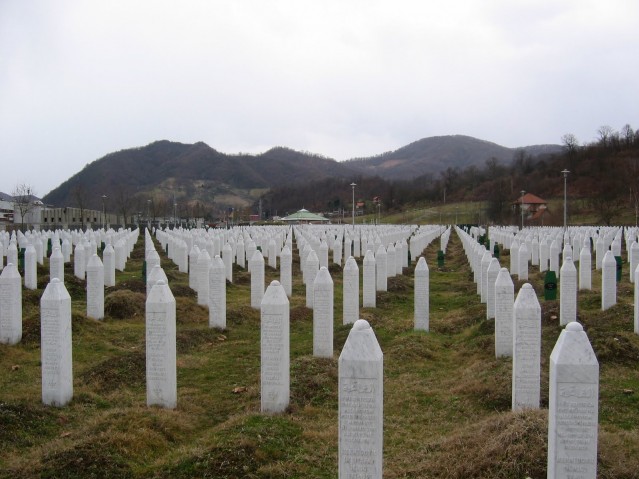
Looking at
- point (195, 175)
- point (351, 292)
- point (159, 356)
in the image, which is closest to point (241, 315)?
point (351, 292)

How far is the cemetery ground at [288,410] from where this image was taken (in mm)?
6000

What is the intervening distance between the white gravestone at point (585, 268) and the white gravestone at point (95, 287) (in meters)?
12.6

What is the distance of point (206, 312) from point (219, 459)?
994 cm

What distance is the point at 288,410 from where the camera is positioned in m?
8.10

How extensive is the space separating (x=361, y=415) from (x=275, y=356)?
2852 millimetres

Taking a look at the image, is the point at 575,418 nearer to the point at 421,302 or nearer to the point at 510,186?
the point at 421,302

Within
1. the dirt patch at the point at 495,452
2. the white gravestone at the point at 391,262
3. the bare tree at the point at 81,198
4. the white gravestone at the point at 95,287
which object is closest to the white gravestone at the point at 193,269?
the white gravestone at the point at 95,287

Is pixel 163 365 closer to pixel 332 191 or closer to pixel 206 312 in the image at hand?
pixel 206 312

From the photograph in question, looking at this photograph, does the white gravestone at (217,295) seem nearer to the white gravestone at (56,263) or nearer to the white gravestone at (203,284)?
the white gravestone at (203,284)

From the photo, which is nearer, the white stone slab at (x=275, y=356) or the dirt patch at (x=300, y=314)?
the white stone slab at (x=275, y=356)

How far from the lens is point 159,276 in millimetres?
11516

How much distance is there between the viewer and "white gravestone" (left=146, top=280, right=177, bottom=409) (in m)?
8.24

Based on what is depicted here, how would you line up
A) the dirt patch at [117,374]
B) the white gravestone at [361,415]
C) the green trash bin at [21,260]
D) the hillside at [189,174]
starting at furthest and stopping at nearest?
the hillside at [189,174]
the green trash bin at [21,260]
the dirt patch at [117,374]
the white gravestone at [361,415]

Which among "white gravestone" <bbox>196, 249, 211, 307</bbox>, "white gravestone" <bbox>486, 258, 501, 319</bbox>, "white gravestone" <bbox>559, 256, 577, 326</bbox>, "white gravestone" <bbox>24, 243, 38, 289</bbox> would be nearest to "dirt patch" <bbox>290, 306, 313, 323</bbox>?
"white gravestone" <bbox>196, 249, 211, 307</bbox>
